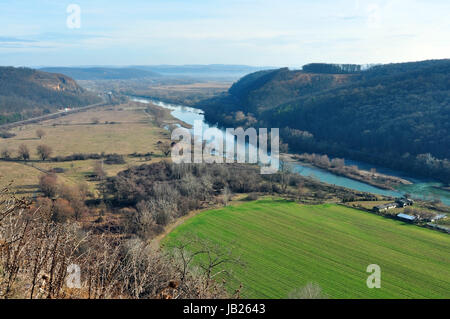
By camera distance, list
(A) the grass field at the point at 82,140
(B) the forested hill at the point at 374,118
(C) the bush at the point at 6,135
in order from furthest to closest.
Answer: (C) the bush at the point at 6,135
(B) the forested hill at the point at 374,118
(A) the grass field at the point at 82,140

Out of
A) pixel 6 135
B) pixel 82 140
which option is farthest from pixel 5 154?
pixel 6 135

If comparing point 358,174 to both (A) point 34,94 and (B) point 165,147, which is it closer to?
(B) point 165,147

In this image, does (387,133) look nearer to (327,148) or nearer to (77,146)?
(327,148)

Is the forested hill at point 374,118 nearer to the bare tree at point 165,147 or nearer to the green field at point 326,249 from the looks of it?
the bare tree at point 165,147

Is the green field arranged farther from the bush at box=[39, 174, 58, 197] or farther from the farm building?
the bush at box=[39, 174, 58, 197]

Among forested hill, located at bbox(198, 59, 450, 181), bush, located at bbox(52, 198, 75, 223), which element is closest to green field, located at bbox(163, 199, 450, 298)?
bush, located at bbox(52, 198, 75, 223)

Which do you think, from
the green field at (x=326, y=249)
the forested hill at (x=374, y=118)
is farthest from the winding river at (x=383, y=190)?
the green field at (x=326, y=249)
